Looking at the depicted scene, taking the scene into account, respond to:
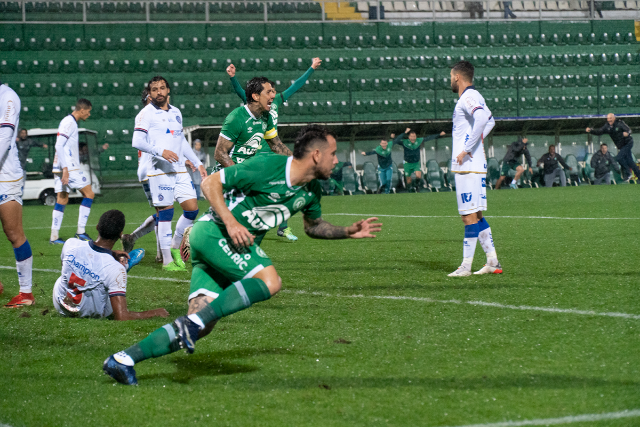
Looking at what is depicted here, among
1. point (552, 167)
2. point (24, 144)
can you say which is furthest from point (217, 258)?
point (552, 167)

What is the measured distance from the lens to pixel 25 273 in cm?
598

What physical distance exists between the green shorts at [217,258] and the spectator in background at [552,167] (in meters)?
22.2

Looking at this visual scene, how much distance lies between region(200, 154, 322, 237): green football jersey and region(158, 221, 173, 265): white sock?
414 centimetres

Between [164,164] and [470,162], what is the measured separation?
3.49 metres

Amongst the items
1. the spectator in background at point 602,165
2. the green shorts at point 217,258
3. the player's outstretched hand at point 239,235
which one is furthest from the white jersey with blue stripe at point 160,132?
the spectator in background at point 602,165

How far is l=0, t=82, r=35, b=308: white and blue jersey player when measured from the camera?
5.65 m

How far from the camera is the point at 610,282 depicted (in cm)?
613

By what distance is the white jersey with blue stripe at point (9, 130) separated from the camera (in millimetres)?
5645

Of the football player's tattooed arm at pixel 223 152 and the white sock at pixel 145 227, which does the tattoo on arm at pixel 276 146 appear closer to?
the football player's tattooed arm at pixel 223 152

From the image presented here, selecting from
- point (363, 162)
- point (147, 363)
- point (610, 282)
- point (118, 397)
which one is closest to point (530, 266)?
point (610, 282)

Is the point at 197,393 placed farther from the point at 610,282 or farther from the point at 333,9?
the point at 333,9

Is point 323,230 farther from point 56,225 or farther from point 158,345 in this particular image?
point 56,225

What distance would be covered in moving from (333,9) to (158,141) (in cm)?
2342

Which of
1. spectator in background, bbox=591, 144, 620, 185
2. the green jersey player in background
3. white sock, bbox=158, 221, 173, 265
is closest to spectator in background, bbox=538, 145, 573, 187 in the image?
spectator in background, bbox=591, 144, 620, 185
